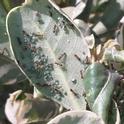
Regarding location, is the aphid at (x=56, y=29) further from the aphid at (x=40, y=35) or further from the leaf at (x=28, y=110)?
the leaf at (x=28, y=110)

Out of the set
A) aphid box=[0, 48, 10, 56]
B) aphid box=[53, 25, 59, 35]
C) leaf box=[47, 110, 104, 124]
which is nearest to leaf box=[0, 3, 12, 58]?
aphid box=[0, 48, 10, 56]

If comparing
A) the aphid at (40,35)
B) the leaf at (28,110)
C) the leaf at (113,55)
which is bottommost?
the leaf at (28,110)

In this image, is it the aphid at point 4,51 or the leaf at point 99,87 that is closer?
the leaf at point 99,87

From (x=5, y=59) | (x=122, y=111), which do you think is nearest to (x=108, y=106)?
(x=122, y=111)

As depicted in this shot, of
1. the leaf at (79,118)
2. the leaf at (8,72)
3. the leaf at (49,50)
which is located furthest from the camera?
the leaf at (8,72)

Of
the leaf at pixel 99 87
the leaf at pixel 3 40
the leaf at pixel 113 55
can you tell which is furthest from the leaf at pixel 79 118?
the leaf at pixel 3 40

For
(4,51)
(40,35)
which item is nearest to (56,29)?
(40,35)

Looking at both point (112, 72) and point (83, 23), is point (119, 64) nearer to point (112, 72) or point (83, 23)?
point (112, 72)
